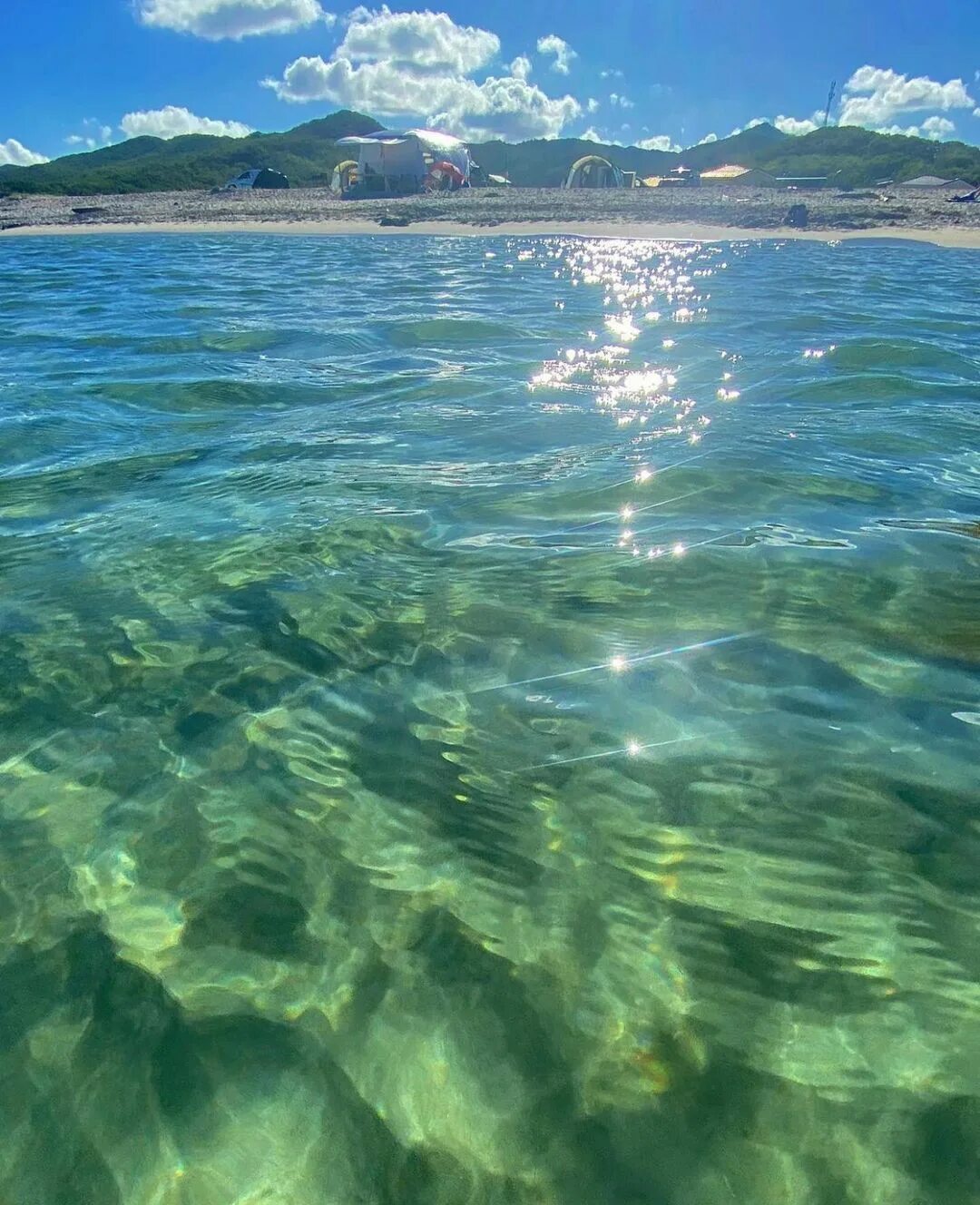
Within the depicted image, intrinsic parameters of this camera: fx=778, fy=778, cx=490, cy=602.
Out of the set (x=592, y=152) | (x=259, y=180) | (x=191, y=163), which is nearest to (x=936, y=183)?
(x=259, y=180)

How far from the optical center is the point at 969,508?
3977 millimetres

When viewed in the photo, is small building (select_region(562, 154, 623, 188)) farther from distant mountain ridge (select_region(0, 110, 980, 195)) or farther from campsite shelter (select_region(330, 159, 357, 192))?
distant mountain ridge (select_region(0, 110, 980, 195))

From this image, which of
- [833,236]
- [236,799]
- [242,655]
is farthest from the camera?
[833,236]

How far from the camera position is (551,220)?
28453 mm

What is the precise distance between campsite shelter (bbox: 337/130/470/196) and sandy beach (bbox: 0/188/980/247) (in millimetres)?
18435

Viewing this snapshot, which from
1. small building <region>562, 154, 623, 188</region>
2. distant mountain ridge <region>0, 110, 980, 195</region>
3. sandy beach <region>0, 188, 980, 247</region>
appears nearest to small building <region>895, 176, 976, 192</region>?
distant mountain ridge <region>0, 110, 980, 195</region>

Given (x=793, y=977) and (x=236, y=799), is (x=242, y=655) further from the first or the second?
(x=793, y=977)

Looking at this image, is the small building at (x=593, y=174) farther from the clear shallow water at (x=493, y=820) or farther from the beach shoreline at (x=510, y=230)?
the clear shallow water at (x=493, y=820)

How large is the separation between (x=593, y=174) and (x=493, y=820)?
6834 cm

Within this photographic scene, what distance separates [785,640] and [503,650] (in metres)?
1.04

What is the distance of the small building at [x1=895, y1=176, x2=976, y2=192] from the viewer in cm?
4822

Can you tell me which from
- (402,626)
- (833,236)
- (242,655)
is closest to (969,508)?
(402,626)

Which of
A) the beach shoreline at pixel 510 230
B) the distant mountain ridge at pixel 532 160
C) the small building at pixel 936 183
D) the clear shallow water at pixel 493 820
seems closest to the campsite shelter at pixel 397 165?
the distant mountain ridge at pixel 532 160

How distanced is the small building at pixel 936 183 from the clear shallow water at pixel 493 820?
55.9 m
